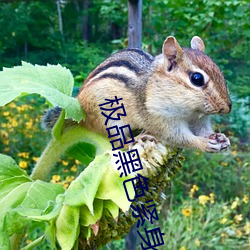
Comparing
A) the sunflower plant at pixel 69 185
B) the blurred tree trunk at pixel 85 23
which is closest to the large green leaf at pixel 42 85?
the sunflower plant at pixel 69 185

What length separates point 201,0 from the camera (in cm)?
199

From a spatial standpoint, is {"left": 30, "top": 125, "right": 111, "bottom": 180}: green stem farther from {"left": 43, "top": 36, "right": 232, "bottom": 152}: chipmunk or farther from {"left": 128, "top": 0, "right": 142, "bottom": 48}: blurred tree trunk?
{"left": 128, "top": 0, "right": 142, "bottom": 48}: blurred tree trunk

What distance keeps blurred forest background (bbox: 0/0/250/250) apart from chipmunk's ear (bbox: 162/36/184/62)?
0.41 metres

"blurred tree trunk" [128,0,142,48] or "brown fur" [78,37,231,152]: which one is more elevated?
"blurred tree trunk" [128,0,142,48]

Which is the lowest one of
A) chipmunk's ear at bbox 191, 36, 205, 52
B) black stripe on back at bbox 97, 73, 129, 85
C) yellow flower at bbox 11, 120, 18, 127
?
black stripe on back at bbox 97, 73, 129, 85

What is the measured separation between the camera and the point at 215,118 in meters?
2.10

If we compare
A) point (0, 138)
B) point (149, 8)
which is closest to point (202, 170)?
point (149, 8)

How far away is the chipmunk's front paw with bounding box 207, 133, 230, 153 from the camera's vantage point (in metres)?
0.56

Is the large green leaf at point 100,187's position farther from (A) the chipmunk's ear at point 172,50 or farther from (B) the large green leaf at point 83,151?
(A) the chipmunk's ear at point 172,50

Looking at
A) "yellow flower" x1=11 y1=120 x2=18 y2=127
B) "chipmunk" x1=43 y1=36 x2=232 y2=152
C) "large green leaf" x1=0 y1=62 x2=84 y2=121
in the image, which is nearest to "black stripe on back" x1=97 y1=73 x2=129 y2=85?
"chipmunk" x1=43 y1=36 x2=232 y2=152

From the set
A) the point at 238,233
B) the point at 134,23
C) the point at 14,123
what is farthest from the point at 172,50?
the point at 14,123

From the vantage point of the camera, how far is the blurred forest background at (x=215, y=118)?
6.56 ft

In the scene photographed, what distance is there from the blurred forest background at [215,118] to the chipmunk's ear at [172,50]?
414 mm

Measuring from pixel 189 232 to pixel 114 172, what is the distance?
1.66 m
